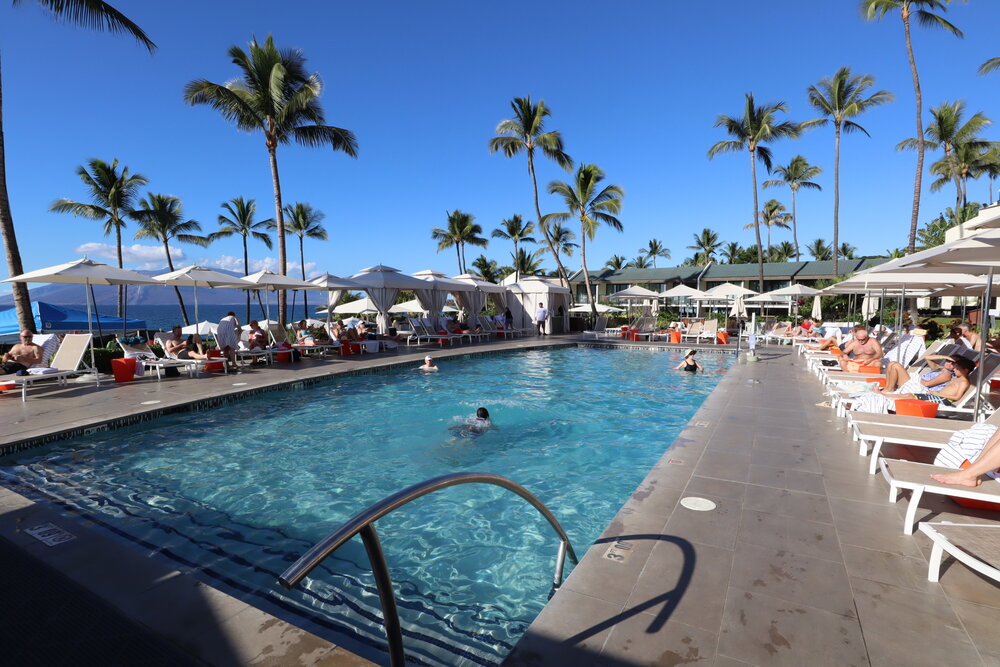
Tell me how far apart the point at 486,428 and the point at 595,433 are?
1688 mm

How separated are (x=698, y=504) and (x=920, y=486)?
137 cm

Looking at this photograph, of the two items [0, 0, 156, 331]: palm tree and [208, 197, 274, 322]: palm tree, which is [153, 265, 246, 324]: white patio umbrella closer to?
[0, 0, 156, 331]: palm tree

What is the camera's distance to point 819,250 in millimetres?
60312

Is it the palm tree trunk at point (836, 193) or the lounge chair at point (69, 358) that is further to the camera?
the palm tree trunk at point (836, 193)

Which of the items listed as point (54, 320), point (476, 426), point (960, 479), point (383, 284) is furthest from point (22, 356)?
A: point (54, 320)

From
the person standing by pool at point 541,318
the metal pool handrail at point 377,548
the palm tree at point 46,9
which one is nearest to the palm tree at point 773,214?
the person standing by pool at point 541,318

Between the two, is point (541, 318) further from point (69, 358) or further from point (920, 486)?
point (920, 486)

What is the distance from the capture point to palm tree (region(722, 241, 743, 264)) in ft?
180

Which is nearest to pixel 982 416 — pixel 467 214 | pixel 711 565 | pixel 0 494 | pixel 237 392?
pixel 711 565

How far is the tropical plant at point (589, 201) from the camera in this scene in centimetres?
2545

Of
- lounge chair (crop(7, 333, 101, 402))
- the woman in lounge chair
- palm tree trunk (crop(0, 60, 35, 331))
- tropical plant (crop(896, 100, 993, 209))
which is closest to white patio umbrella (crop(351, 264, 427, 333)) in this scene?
the woman in lounge chair

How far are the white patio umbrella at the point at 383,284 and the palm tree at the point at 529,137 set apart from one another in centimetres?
1084

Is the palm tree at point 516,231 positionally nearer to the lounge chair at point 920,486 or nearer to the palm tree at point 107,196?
the palm tree at point 107,196

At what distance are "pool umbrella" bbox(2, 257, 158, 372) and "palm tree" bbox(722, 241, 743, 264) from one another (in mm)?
57430
